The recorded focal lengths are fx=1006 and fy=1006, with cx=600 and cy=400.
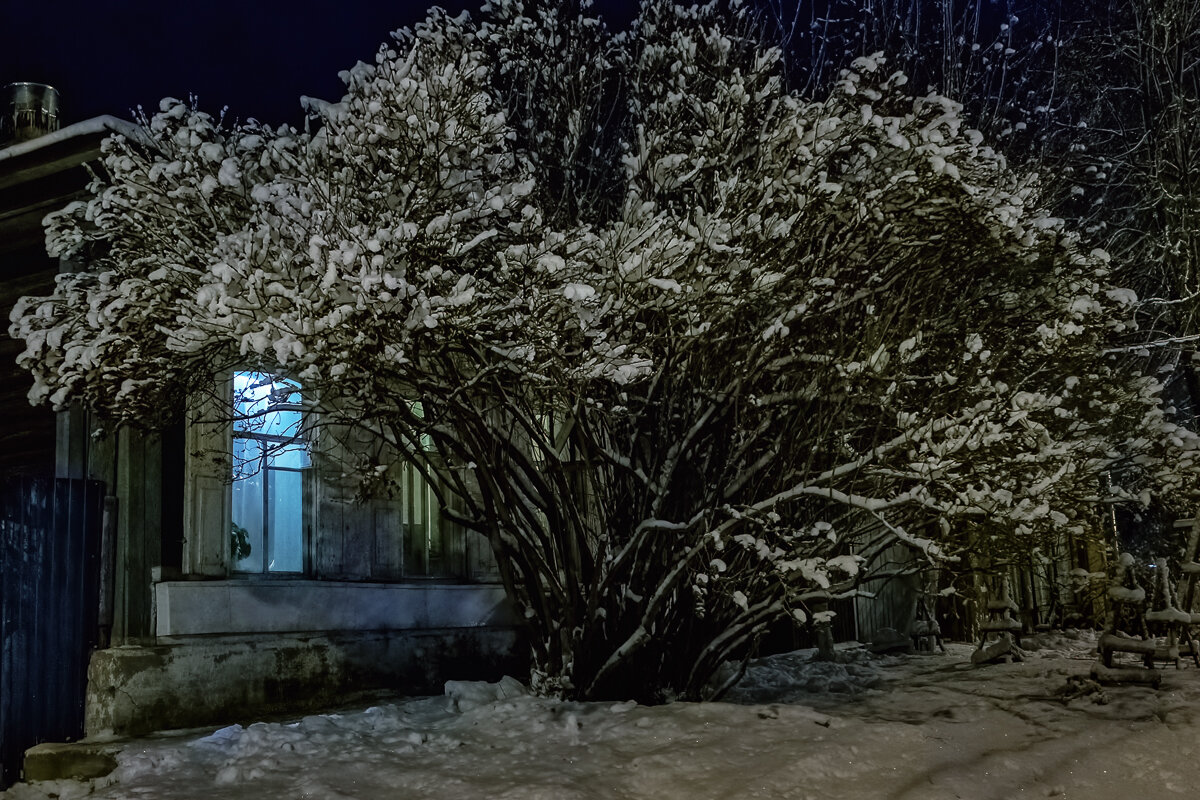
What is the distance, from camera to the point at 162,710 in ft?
28.4

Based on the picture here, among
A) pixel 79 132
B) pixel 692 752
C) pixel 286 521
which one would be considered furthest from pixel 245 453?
pixel 692 752

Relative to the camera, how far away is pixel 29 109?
1109 cm

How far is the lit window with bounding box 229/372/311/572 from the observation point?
9867mm

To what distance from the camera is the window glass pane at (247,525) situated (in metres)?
9.87

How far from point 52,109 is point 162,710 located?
272 inches

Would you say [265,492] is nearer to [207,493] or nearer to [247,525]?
[247,525]

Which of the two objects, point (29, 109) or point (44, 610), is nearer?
point (44, 610)

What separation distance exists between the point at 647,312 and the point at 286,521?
485 cm

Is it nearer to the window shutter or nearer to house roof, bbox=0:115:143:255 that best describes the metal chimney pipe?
house roof, bbox=0:115:143:255

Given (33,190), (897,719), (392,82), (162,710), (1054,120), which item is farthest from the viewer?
(1054,120)

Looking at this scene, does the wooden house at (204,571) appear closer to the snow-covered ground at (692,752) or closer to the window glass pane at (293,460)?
the window glass pane at (293,460)

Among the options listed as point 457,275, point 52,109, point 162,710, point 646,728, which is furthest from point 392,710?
point 52,109

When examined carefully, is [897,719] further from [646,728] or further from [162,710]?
[162,710]

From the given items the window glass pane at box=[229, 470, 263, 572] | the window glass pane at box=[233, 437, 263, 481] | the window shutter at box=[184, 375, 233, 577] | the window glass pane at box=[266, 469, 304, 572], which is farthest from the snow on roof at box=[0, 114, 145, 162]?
the window glass pane at box=[266, 469, 304, 572]
